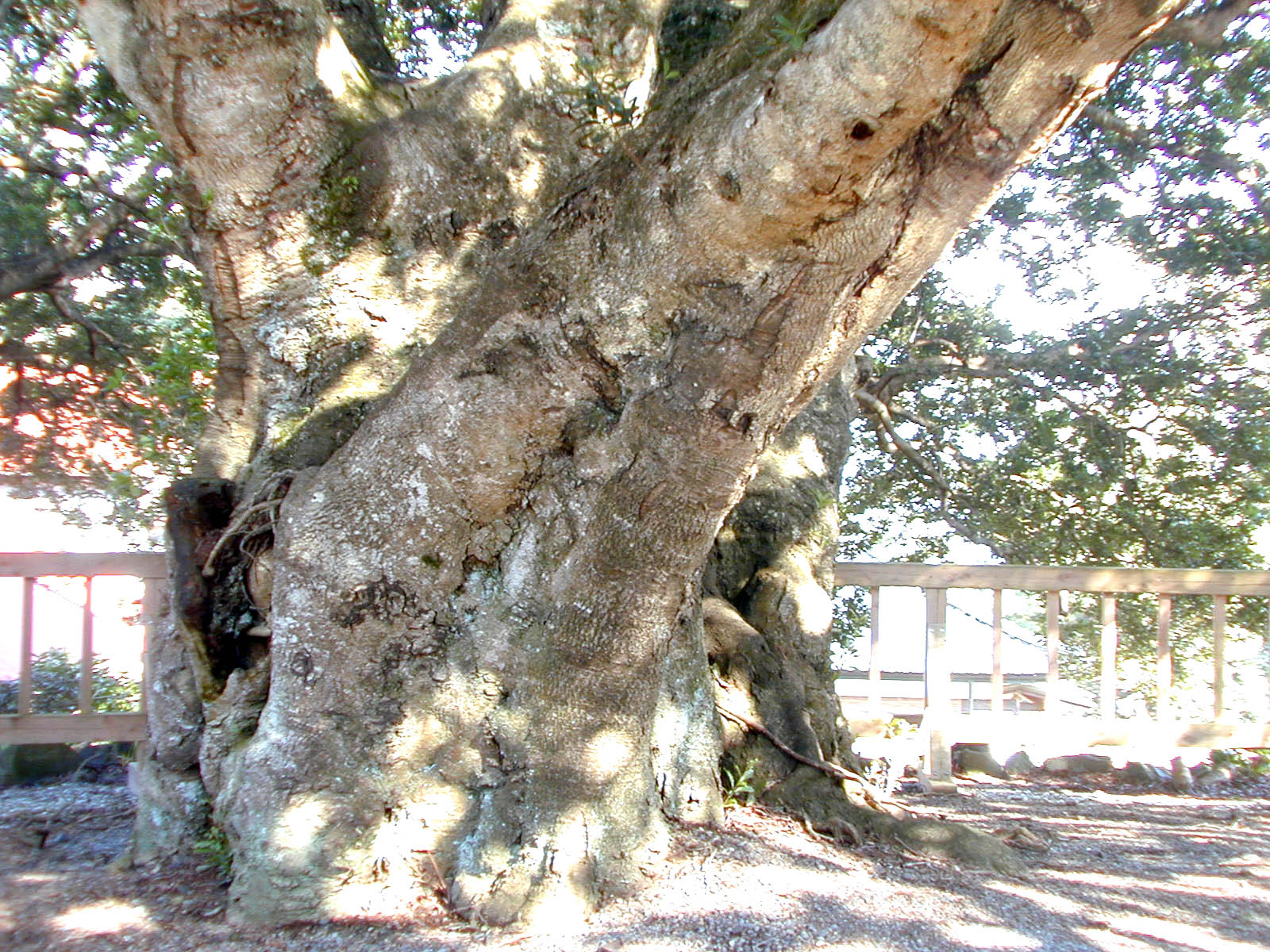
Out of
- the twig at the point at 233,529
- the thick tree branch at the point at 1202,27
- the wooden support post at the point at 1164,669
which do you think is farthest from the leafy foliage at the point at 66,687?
the thick tree branch at the point at 1202,27

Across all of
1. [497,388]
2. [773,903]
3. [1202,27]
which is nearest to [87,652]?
[497,388]

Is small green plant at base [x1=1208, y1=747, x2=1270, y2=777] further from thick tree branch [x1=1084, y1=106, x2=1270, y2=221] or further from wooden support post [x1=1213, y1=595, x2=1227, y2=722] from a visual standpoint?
thick tree branch [x1=1084, y1=106, x2=1270, y2=221]

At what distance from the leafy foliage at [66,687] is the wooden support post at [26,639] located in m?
1.87

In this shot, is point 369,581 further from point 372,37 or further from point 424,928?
point 372,37

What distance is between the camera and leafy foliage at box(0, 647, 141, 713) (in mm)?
6898

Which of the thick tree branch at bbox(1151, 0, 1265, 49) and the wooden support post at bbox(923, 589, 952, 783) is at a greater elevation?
the thick tree branch at bbox(1151, 0, 1265, 49)

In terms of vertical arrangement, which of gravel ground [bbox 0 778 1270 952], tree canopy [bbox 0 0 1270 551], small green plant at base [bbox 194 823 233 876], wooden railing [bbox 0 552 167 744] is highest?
tree canopy [bbox 0 0 1270 551]

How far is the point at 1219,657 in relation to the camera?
5.88 meters

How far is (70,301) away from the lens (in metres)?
8.75

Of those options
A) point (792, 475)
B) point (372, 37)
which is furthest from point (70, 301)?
point (792, 475)

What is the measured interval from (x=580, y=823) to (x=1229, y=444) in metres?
6.58

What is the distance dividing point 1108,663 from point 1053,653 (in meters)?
0.39

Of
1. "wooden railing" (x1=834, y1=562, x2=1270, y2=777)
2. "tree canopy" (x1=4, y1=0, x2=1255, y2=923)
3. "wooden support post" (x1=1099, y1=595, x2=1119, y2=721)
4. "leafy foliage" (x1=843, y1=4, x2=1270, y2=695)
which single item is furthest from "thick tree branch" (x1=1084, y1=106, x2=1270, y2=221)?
"tree canopy" (x1=4, y1=0, x2=1255, y2=923)

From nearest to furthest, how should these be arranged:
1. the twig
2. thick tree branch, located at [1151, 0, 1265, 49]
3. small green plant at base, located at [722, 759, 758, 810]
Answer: the twig
small green plant at base, located at [722, 759, 758, 810]
thick tree branch, located at [1151, 0, 1265, 49]
